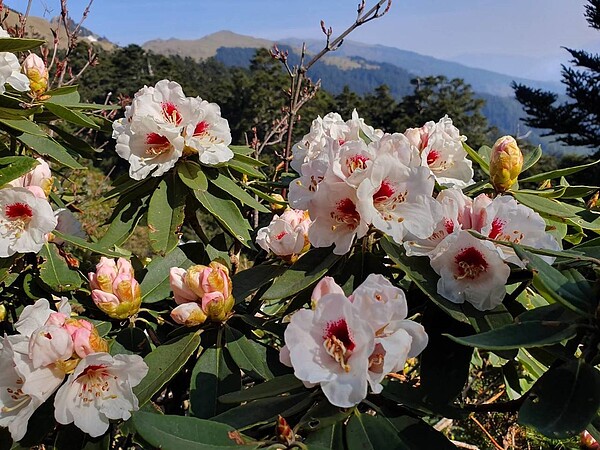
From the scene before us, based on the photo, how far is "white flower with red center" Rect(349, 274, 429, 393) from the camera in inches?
29.0

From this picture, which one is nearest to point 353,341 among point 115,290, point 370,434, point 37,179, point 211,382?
point 370,434

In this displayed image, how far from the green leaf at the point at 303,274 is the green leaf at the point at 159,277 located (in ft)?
1.13

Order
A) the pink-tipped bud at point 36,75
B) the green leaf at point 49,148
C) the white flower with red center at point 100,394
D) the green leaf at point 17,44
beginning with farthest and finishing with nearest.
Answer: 1. the pink-tipped bud at point 36,75
2. the green leaf at point 49,148
3. the green leaf at point 17,44
4. the white flower with red center at point 100,394

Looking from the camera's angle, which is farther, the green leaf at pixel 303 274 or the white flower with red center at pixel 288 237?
the white flower with red center at pixel 288 237

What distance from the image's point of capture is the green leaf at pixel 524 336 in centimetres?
69

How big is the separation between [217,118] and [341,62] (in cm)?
17670

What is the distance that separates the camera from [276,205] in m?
1.65

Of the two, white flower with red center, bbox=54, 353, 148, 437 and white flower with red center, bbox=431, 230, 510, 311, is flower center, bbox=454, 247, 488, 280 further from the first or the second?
white flower with red center, bbox=54, 353, 148, 437

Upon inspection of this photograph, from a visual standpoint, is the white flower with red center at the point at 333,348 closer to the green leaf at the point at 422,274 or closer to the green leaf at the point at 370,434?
the green leaf at the point at 370,434

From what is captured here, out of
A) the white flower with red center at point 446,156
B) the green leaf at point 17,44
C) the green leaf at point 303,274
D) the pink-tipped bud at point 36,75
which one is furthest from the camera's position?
the pink-tipped bud at point 36,75

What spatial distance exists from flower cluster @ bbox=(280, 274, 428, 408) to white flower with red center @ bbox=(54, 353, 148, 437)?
29 cm

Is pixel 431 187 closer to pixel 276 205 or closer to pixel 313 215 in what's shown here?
pixel 313 215

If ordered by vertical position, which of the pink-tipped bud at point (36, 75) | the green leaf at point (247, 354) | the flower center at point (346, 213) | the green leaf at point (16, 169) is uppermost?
the pink-tipped bud at point (36, 75)

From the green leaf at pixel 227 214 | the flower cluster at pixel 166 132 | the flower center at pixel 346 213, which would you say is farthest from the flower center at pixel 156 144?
the flower center at pixel 346 213
